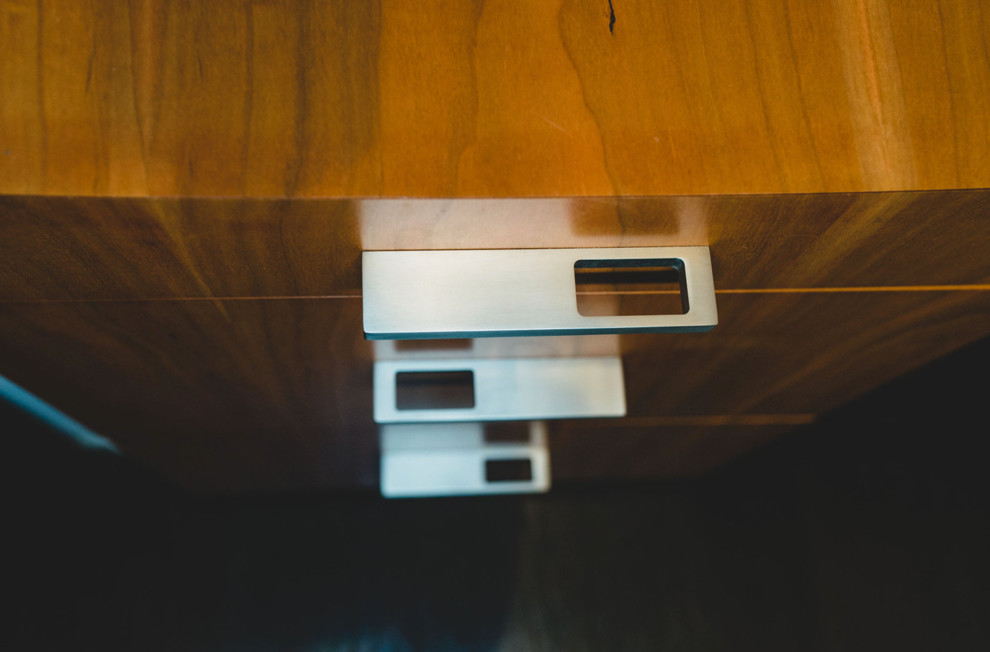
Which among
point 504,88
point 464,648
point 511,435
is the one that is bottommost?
point 464,648

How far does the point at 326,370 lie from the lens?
0.48m

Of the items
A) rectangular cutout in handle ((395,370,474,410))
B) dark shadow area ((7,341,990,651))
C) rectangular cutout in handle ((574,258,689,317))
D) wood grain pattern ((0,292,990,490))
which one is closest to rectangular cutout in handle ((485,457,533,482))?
dark shadow area ((7,341,990,651))

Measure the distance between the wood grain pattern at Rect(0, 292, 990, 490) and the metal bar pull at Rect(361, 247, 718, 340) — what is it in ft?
0.19

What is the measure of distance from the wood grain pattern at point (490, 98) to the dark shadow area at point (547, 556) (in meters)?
0.45

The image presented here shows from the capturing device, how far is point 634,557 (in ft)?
2.73

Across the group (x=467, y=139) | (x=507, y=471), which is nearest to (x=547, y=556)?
(x=507, y=471)

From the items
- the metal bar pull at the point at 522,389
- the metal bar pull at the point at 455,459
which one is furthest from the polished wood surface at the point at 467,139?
the metal bar pull at the point at 455,459

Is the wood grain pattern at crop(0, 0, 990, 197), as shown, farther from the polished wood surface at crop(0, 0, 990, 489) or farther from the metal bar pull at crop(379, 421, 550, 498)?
the metal bar pull at crop(379, 421, 550, 498)

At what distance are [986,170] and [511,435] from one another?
435mm

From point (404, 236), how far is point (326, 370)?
0.21m

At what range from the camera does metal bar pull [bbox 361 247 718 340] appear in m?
0.32

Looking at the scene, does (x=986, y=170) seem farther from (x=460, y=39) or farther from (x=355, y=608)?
(x=355, y=608)

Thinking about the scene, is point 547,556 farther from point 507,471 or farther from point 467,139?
point 467,139

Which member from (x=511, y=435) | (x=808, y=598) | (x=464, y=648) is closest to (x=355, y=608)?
(x=464, y=648)
